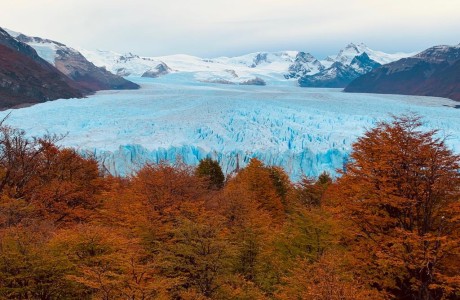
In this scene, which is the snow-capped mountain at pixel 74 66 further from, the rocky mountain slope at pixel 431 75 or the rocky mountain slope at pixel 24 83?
the rocky mountain slope at pixel 431 75

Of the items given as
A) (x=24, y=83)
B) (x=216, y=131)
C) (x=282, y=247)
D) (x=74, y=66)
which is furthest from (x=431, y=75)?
(x=282, y=247)

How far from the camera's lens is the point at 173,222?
20000mm

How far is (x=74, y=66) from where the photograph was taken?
184125 mm

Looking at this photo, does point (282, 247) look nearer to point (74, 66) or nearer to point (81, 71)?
point (81, 71)

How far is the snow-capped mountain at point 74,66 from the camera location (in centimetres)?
17638

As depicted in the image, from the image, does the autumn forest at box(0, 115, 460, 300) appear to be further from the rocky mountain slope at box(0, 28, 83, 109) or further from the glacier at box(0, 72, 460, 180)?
the rocky mountain slope at box(0, 28, 83, 109)

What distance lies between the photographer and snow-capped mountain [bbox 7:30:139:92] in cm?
17638

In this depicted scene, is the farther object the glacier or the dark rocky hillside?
the dark rocky hillside

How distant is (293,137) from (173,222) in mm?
39627

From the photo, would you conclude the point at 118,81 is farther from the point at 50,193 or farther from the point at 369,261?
the point at 369,261

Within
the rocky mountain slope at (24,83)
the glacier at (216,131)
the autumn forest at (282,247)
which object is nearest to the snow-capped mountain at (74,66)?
the rocky mountain slope at (24,83)

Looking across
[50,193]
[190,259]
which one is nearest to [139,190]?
[50,193]

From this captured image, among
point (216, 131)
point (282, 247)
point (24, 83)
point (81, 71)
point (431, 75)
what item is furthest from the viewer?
point (431, 75)

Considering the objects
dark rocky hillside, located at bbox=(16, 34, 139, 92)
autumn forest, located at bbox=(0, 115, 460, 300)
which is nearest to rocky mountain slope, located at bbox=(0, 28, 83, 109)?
dark rocky hillside, located at bbox=(16, 34, 139, 92)
